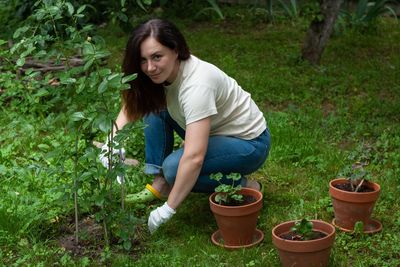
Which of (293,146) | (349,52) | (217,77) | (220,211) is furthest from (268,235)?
(349,52)

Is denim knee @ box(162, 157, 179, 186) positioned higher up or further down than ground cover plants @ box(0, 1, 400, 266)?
higher up

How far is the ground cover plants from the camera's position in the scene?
3.12m

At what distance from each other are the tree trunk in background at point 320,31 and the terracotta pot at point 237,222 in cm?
323

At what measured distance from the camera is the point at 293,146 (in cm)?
452

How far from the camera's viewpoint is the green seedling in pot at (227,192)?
3.20 m

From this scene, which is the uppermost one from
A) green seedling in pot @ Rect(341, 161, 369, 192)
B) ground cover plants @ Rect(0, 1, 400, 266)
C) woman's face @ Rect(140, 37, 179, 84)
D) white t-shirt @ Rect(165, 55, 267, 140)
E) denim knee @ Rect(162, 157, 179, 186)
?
woman's face @ Rect(140, 37, 179, 84)

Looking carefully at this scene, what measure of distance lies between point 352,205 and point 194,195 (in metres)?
0.98

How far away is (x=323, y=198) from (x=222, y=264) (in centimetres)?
90

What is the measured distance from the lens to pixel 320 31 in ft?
20.4

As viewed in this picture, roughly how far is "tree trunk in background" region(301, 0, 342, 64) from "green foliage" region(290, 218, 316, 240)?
3.55 m

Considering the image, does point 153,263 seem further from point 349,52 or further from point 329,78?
point 349,52

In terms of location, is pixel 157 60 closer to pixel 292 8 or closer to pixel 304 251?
pixel 304 251

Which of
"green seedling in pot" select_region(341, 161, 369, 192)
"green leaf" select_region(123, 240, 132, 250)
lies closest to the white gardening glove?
"green leaf" select_region(123, 240, 132, 250)

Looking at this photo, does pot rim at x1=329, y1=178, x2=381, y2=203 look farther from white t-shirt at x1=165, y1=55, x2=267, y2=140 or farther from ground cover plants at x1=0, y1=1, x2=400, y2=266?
white t-shirt at x1=165, y1=55, x2=267, y2=140
